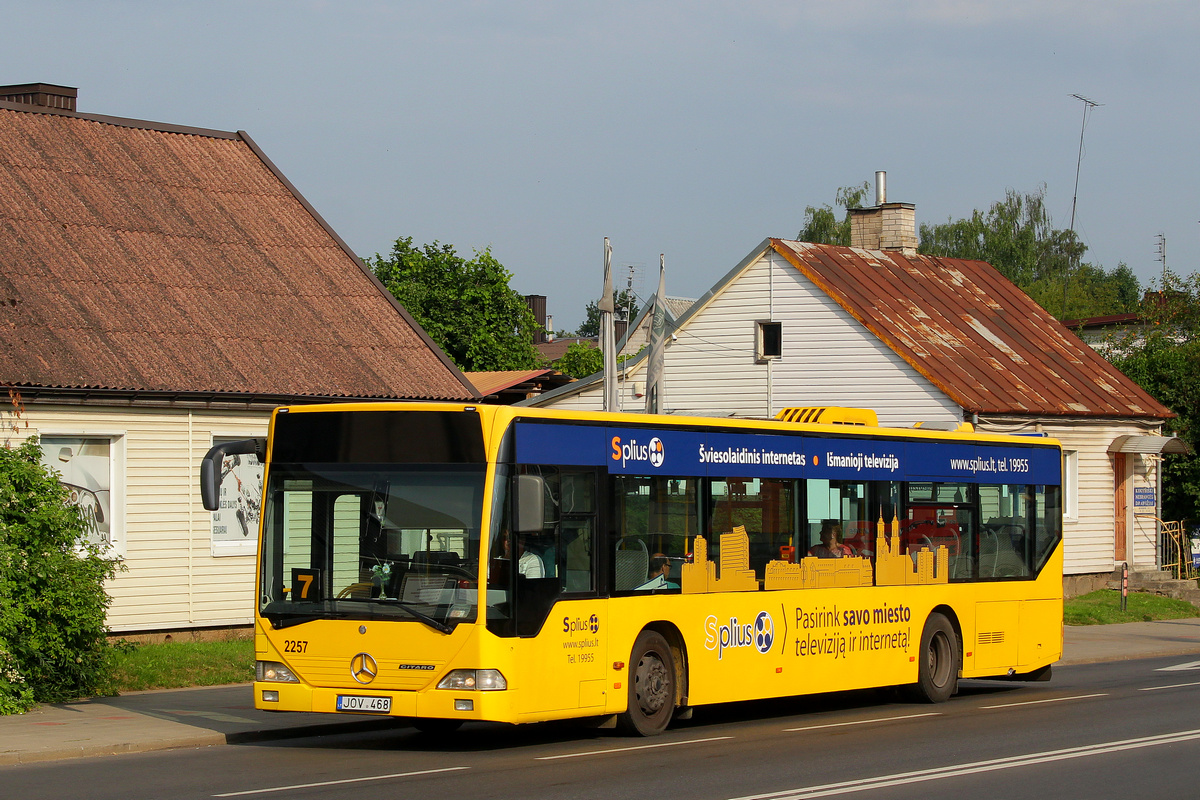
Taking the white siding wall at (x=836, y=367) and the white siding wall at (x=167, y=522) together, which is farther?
the white siding wall at (x=836, y=367)

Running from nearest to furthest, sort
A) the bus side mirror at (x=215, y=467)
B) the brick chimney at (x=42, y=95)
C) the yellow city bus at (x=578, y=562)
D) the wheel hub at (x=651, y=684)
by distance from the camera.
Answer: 1. the yellow city bus at (x=578, y=562)
2. the bus side mirror at (x=215, y=467)
3. the wheel hub at (x=651, y=684)
4. the brick chimney at (x=42, y=95)

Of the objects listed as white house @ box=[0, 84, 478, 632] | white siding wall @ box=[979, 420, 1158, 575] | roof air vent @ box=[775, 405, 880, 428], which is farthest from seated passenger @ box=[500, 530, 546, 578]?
white siding wall @ box=[979, 420, 1158, 575]

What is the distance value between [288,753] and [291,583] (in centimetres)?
140

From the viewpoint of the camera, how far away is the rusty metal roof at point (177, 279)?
1891 cm

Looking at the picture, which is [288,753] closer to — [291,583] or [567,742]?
[291,583]

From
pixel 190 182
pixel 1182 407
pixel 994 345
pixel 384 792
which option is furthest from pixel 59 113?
pixel 1182 407

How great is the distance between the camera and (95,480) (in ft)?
61.6

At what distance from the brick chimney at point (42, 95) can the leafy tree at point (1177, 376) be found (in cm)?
2596

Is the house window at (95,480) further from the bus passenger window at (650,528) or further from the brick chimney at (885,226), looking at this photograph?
the brick chimney at (885,226)

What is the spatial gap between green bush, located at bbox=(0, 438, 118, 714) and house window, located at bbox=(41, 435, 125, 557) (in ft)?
10.6

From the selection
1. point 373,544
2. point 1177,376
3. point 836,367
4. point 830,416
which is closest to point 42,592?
point 373,544

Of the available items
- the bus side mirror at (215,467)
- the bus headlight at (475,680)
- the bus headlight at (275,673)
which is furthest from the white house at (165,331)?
the bus headlight at (475,680)

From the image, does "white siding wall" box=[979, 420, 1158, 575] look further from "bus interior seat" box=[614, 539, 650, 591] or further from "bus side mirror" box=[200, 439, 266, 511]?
"bus side mirror" box=[200, 439, 266, 511]

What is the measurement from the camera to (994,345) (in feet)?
105
